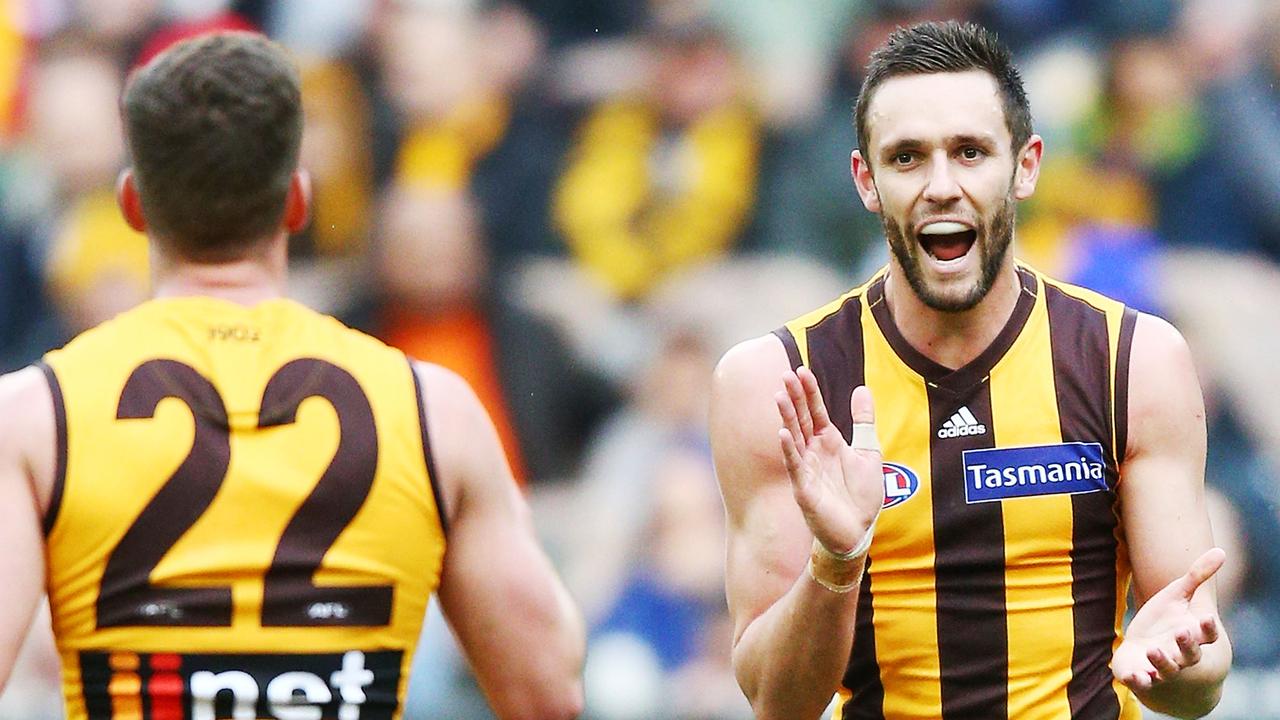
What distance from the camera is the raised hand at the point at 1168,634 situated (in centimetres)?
375

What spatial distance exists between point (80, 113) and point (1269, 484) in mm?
5687

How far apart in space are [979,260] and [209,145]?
1755mm

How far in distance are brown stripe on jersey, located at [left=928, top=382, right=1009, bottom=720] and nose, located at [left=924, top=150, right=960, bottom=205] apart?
1.94 feet

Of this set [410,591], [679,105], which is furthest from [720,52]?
[410,591]

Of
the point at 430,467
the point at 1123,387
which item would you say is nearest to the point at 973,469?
the point at 1123,387

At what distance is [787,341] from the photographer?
177 inches

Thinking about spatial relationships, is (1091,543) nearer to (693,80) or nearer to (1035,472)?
(1035,472)

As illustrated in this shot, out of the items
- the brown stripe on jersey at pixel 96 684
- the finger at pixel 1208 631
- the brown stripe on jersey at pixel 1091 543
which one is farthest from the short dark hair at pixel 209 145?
the finger at pixel 1208 631

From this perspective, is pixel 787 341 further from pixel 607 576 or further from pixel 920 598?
pixel 607 576

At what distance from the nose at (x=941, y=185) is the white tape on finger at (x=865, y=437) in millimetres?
575

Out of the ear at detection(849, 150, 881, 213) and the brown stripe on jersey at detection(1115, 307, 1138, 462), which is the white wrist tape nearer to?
the brown stripe on jersey at detection(1115, 307, 1138, 462)

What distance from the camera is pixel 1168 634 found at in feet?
12.5

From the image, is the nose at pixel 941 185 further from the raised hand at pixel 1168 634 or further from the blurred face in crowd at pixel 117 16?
the blurred face in crowd at pixel 117 16

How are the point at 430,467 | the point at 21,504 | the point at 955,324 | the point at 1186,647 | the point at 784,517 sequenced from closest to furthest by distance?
the point at 21,504
the point at 430,467
the point at 1186,647
the point at 784,517
the point at 955,324
